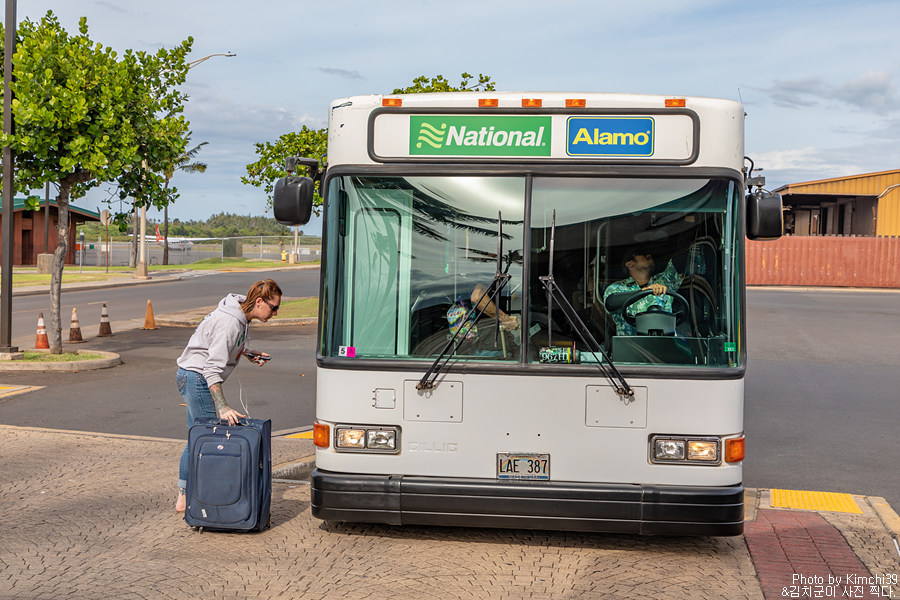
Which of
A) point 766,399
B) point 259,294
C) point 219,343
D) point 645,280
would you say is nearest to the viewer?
point 645,280

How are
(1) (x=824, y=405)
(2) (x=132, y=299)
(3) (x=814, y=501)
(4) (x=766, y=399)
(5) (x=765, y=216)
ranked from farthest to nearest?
1. (2) (x=132, y=299)
2. (4) (x=766, y=399)
3. (1) (x=824, y=405)
4. (3) (x=814, y=501)
5. (5) (x=765, y=216)

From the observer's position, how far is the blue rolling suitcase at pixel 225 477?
587 centimetres

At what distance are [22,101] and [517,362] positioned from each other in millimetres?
11923

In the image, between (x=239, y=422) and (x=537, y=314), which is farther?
(x=239, y=422)

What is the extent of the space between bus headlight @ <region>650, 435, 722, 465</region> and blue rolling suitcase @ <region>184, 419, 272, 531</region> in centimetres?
246

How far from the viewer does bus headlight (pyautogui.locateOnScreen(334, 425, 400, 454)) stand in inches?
220

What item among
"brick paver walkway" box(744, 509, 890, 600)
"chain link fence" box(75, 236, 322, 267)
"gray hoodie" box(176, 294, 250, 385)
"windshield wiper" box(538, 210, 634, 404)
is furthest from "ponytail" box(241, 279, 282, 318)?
"chain link fence" box(75, 236, 322, 267)

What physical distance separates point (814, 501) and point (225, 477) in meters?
4.43

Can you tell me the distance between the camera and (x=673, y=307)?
18.4ft

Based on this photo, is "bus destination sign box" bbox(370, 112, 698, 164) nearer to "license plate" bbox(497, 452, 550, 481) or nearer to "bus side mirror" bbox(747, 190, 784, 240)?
"bus side mirror" bbox(747, 190, 784, 240)

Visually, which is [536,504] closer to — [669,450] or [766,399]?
[669,450]

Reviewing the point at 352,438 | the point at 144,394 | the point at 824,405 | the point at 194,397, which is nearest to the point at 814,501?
the point at 352,438

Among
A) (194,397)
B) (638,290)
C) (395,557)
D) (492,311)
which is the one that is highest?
(638,290)

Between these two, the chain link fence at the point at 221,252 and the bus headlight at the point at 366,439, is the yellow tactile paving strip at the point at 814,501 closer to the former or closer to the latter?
the bus headlight at the point at 366,439
